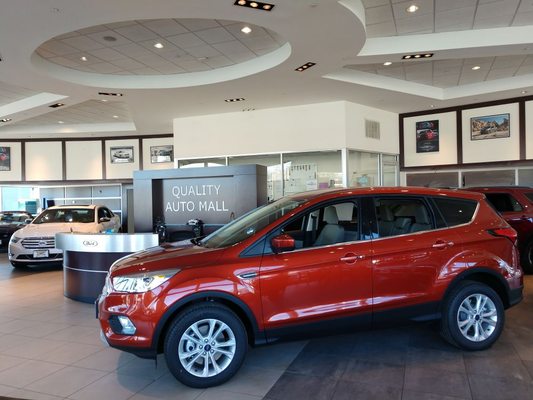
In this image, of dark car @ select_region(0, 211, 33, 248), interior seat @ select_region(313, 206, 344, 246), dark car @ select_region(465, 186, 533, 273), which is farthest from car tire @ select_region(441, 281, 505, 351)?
dark car @ select_region(0, 211, 33, 248)

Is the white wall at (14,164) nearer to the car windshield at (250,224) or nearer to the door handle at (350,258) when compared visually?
the car windshield at (250,224)

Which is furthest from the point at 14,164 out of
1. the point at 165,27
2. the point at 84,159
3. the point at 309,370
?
the point at 309,370

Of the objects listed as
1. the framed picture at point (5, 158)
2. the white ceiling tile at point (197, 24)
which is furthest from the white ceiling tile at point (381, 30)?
the framed picture at point (5, 158)

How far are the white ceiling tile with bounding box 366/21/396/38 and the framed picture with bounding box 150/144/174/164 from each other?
33.0 feet

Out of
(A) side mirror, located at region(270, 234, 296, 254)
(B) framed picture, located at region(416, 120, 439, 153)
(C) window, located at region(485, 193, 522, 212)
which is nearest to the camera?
(A) side mirror, located at region(270, 234, 296, 254)

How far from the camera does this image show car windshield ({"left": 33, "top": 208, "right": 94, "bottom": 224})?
32.1ft

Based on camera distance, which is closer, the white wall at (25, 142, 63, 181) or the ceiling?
the ceiling

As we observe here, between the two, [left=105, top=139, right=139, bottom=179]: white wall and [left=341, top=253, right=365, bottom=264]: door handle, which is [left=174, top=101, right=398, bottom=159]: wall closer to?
[left=105, top=139, right=139, bottom=179]: white wall

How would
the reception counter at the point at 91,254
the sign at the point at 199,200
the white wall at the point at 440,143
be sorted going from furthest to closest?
the white wall at the point at 440,143, the sign at the point at 199,200, the reception counter at the point at 91,254

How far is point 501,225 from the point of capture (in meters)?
3.94

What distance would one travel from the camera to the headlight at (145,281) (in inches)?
124

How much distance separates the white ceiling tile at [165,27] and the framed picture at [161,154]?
8.81m

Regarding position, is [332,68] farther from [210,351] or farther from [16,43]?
[210,351]

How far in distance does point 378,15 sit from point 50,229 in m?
7.79
